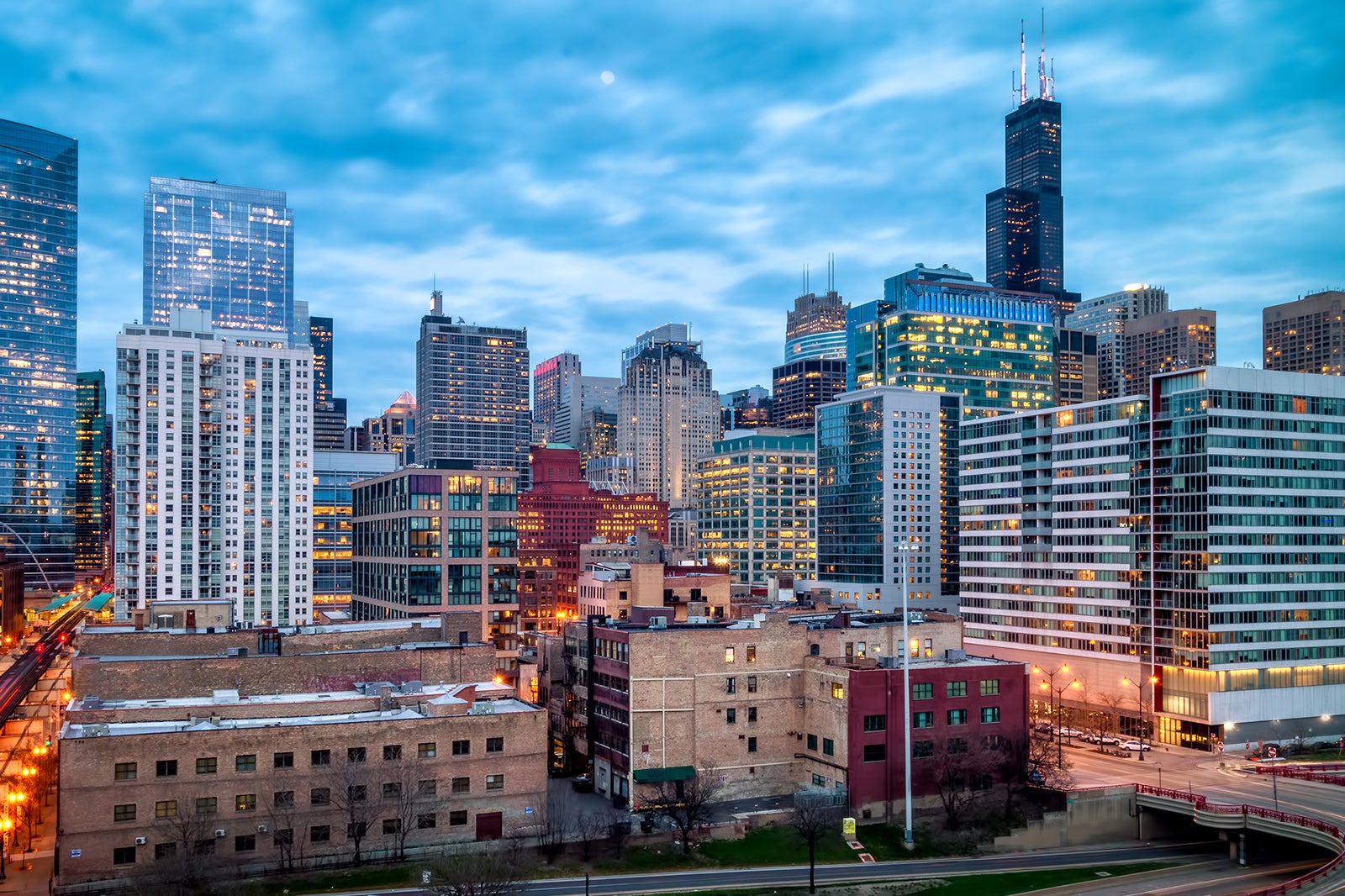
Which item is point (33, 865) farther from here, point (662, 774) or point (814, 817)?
point (814, 817)

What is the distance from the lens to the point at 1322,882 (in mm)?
74188

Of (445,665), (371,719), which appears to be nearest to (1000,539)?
(445,665)

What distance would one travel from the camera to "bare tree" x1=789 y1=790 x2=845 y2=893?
81.6 meters

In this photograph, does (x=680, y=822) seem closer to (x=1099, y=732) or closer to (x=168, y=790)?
(x=168, y=790)

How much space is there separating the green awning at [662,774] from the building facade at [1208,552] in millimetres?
70195

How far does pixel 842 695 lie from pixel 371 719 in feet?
127

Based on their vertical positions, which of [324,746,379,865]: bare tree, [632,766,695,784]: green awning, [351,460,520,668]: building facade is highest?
[351,460,520,668]: building facade

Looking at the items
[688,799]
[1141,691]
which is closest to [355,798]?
[688,799]

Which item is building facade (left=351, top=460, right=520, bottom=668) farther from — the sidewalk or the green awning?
the sidewalk

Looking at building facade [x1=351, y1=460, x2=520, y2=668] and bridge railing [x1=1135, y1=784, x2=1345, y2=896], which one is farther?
building facade [x1=351, y1=460, x2=520, y2=668]

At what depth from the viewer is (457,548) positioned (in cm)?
15875

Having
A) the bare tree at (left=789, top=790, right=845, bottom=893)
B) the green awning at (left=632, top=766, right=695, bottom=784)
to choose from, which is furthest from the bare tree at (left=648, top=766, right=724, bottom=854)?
the bare tree at (left=789, top=790, right=845, bottom=893)

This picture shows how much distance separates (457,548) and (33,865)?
270ft

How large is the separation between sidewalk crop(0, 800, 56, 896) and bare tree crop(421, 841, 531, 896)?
24.2m
